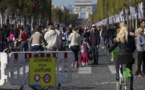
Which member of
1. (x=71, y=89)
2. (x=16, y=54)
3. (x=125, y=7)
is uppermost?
(x=125, y=7)

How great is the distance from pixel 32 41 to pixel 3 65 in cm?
792

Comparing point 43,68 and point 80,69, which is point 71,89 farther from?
point 80,69

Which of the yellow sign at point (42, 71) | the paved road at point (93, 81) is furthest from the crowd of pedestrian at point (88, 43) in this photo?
the yellow sign at point (42, 71)

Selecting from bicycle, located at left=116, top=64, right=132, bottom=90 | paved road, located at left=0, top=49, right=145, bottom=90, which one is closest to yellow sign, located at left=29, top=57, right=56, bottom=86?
bicycle, located at left=116, top=64, right=132, bottom=90

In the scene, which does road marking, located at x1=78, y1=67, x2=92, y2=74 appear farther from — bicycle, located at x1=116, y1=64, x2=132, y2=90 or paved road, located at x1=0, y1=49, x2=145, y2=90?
bicycle, located at x1=116, y1=64, x2=132, y2=90

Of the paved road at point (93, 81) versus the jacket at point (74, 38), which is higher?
the jacket at point (74, 38)

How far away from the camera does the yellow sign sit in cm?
1406

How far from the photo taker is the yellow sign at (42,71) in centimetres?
1406

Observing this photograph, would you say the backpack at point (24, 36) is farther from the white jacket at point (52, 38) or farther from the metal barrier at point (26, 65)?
the metal barrier at point (26, 65)

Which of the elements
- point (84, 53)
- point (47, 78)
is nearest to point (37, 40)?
point (84, 53)

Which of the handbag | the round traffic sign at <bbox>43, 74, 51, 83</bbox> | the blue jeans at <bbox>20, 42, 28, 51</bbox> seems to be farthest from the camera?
the blue jeans at <bbox>20, 42, 28, 51</bbox>

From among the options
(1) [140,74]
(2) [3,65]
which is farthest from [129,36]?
(1) [140,74]

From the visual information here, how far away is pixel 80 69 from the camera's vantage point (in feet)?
79.5

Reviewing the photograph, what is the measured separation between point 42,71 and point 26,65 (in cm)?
46
